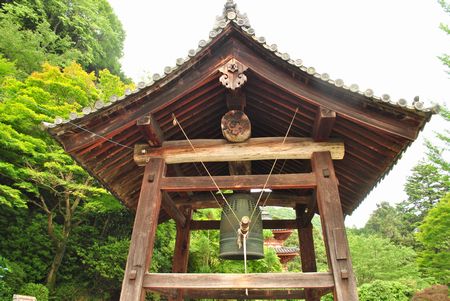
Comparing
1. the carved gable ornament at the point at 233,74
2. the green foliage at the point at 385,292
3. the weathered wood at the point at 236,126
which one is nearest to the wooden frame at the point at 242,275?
the weathered wood at the point at 236,126

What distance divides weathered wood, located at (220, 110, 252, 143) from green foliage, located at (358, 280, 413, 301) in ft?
42.4

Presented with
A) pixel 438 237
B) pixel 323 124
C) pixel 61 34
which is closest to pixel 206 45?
pixel 323 124

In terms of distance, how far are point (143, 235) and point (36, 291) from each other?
8240 mm

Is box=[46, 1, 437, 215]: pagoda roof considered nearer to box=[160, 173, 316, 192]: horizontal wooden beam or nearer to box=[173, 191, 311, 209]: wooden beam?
box=[160, 173, 316, 192]: horizontal wooden beam

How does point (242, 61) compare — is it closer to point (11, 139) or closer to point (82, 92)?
point (11, 139)

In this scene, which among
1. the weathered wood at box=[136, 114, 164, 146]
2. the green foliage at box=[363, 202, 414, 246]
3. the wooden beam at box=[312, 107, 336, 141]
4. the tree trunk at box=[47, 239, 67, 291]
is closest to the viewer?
the wooden beam at box=[312, 107, 336, 141]

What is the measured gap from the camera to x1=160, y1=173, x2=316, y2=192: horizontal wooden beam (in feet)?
13.7

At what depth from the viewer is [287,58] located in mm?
3939

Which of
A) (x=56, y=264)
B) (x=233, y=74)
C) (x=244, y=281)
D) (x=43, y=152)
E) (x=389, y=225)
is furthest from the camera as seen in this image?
(x=389, y=225)

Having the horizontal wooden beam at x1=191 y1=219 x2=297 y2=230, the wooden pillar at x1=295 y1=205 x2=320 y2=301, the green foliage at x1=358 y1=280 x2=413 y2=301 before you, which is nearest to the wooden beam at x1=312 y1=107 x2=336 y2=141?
the wooden pillar at x1=295 y1=205 x2=320 y2=301

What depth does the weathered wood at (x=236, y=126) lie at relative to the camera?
14.7 feet

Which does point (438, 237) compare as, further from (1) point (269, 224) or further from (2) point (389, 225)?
(2) point (389, 225)

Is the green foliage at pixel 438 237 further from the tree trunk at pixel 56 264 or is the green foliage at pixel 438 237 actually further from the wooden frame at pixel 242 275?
the tree trunk at pixel 56 264

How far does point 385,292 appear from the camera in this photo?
44.2ft
